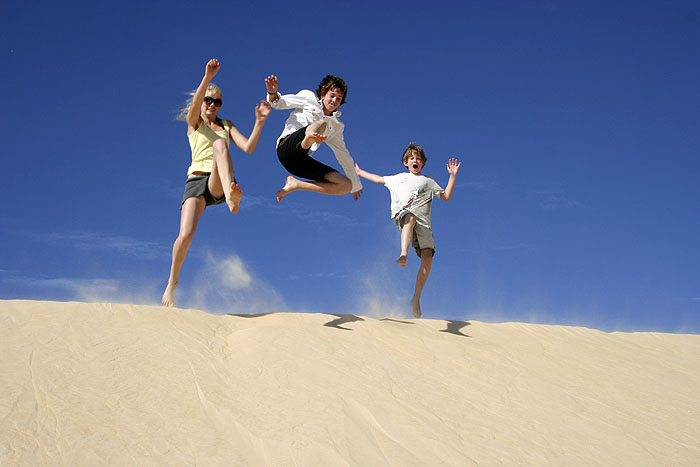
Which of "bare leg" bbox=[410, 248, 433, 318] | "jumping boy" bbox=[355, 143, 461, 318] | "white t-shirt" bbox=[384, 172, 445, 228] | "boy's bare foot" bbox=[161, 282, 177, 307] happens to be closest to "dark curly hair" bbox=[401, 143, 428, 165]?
"jumping boy" bbox=[355, 143, 461, 318]

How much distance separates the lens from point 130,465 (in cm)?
260

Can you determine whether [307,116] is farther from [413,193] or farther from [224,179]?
[413,193]

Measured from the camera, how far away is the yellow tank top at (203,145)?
526cm

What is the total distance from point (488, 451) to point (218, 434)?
1.51 metres

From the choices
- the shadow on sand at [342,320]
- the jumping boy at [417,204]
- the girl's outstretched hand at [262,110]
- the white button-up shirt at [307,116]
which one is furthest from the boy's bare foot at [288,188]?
the jumping boy at [417,204]

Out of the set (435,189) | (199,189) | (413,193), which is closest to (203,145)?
(199,189)

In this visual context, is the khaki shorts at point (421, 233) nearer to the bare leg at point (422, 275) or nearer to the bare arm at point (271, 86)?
the bare leg at point (422, 275)

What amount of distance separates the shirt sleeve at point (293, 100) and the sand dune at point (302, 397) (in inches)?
75.8

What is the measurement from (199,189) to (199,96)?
2.77ft

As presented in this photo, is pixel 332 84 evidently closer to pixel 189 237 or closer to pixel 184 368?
pixel 189 237

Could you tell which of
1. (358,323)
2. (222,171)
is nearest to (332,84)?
(222,171)

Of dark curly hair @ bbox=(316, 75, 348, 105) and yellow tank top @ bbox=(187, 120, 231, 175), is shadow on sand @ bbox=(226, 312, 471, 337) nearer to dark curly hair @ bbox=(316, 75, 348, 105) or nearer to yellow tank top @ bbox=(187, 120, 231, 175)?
yellow tank top @ bbox=(187, 120, 231, 175)

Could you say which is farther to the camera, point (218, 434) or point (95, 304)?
point (95, 304)

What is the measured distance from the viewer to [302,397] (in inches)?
132
